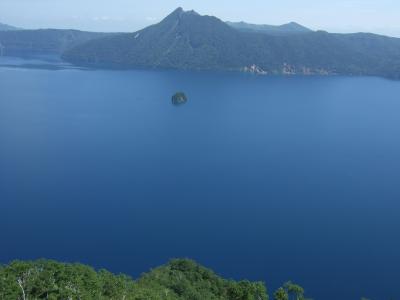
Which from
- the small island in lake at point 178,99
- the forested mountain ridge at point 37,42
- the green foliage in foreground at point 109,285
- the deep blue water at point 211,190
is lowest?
the green foliage in foreground at point 109,285

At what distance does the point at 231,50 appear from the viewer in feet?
455

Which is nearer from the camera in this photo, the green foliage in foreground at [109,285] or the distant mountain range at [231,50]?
the green foliage in foreground at [109,285]

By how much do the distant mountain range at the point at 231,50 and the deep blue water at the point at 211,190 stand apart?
64439 millimetres

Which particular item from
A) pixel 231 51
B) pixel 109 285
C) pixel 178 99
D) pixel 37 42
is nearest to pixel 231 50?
pixel 231 51

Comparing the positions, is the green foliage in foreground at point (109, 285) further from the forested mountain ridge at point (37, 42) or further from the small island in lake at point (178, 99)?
the forested mountain ridge at point (37, 42)

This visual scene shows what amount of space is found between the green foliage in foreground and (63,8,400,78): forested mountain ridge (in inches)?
4415

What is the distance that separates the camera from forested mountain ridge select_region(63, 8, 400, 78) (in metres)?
133

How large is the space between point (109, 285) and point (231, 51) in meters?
128

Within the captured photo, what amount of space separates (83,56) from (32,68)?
40985mm

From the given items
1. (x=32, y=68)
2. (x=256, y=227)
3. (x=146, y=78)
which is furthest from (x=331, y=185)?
(x=32, y=68)

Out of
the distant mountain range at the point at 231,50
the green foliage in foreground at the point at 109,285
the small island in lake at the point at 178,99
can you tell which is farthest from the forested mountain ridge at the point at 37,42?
the green foliage in foreground at the point at 109,285

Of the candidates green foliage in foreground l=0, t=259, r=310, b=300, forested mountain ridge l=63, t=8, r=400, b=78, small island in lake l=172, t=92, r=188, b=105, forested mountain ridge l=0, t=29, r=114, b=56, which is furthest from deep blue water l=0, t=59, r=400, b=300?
forested mountain ridge l=0, t=29, r=114, b=56

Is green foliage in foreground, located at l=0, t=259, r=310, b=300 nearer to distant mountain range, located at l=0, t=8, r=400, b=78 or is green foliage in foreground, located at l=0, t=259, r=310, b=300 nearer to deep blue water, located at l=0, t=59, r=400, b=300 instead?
deep blue water, located at l=0, t=59, r=400, b=300

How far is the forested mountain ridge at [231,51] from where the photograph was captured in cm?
13288
